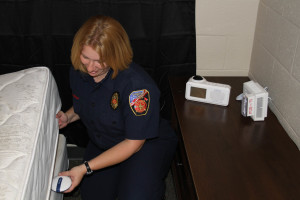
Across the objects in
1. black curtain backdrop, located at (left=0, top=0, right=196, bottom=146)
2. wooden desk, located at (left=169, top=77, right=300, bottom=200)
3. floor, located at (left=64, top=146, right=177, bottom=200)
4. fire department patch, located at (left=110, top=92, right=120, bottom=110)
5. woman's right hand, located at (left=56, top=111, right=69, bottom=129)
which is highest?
black curtain backdrop, located at (left=0, top=0, right=196, bottom=146)

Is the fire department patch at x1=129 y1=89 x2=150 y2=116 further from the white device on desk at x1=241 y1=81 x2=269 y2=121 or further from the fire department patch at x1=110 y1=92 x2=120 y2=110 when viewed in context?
the white device on desk at x1=241 y1=81 x2=269 y2=121

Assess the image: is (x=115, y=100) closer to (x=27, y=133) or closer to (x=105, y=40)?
(x=105, y=40)

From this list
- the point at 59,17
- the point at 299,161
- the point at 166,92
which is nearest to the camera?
the point at 299,161

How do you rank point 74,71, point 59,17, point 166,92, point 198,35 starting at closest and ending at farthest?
point 74,71, point 59,17, point 198,35, point 166,92

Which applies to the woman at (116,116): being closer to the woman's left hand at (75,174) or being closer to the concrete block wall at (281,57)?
the woman's left hand at (75,174)

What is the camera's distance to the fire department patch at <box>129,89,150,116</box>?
1.29 m

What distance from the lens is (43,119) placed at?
1194 mm

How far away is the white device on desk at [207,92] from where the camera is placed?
151 cm

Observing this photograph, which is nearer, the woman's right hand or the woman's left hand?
the woman's left hand

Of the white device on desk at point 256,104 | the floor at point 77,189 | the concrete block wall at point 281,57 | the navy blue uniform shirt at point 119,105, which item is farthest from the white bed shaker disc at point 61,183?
the concrete block wall at point 281,57

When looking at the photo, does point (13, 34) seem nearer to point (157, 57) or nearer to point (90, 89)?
point (90, 89)

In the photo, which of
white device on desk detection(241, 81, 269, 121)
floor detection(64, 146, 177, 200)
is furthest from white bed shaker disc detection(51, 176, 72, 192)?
white device on desk detection(241, 81, 269, 121)

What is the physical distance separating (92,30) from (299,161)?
→ 864 millimetres

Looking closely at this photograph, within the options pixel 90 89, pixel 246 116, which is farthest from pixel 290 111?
pixel 90 89
